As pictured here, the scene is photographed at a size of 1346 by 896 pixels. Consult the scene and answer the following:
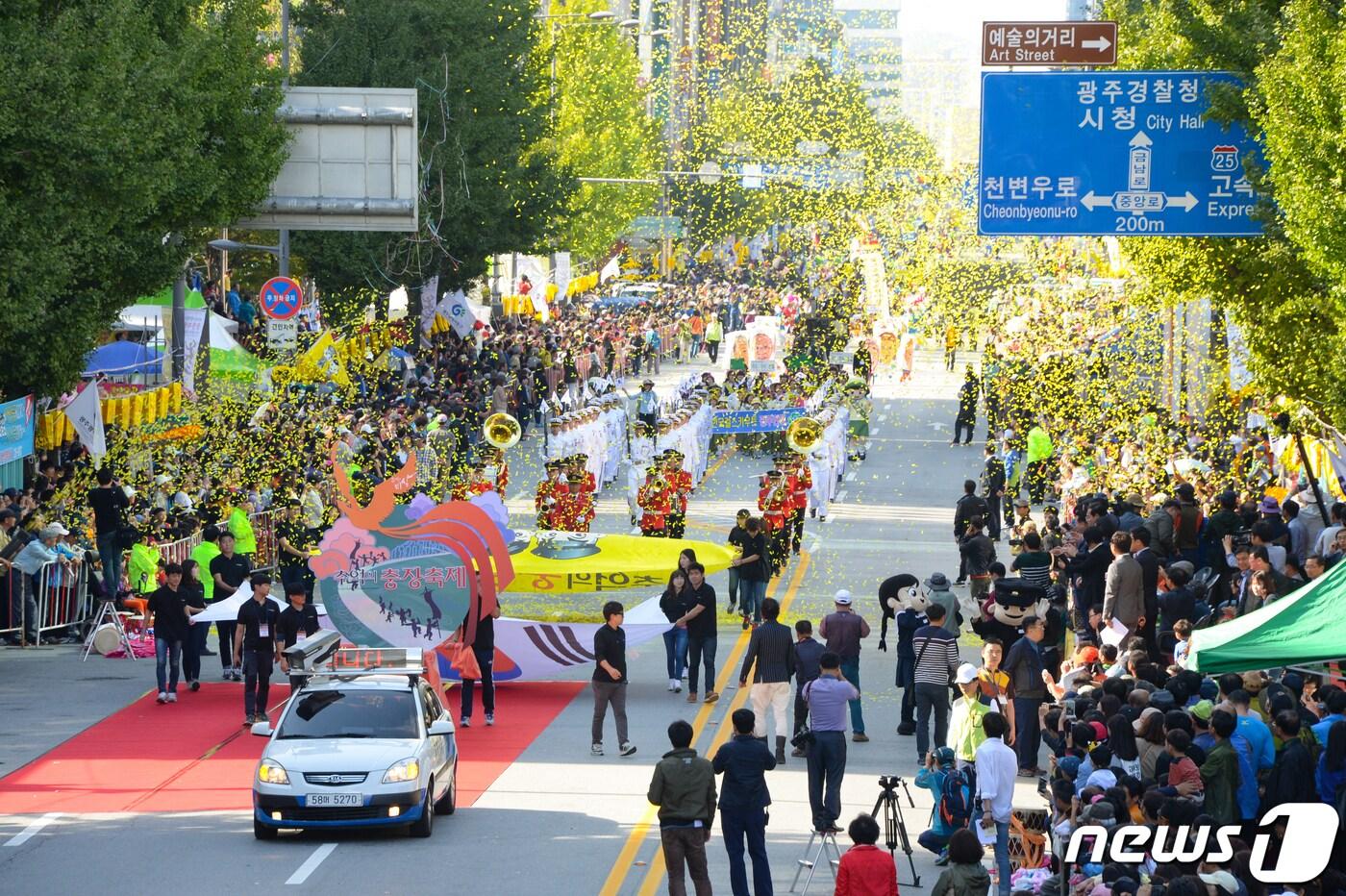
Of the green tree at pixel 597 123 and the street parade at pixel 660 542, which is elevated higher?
the green tree at pixel 597 123

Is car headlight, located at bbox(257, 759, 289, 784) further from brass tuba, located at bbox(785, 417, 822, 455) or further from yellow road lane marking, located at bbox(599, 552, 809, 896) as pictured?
brass tuba, located at bbox(785, 417, 822, 455)

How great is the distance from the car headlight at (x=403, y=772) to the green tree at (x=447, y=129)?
34250mm

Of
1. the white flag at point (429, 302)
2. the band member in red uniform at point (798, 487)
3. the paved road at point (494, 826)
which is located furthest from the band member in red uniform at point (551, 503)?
the white flag at point (429, 302)

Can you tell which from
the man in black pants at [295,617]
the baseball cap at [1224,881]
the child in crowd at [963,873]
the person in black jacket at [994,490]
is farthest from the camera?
the person in black jacket at [994,490]

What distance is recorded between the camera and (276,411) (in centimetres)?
3409

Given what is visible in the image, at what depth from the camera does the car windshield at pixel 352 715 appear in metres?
16.8

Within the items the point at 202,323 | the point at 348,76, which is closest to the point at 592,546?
the point at 202,323

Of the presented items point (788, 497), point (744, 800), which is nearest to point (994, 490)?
point (788, 497)

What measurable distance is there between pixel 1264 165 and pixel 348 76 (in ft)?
102

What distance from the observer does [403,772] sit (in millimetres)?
16281

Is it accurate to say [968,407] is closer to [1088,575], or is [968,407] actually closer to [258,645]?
[1088,575]

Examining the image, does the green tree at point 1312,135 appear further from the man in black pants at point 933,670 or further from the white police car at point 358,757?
the white police car at point 358,757

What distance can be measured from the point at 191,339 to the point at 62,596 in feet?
41.0

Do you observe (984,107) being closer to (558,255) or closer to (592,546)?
(592,546)
